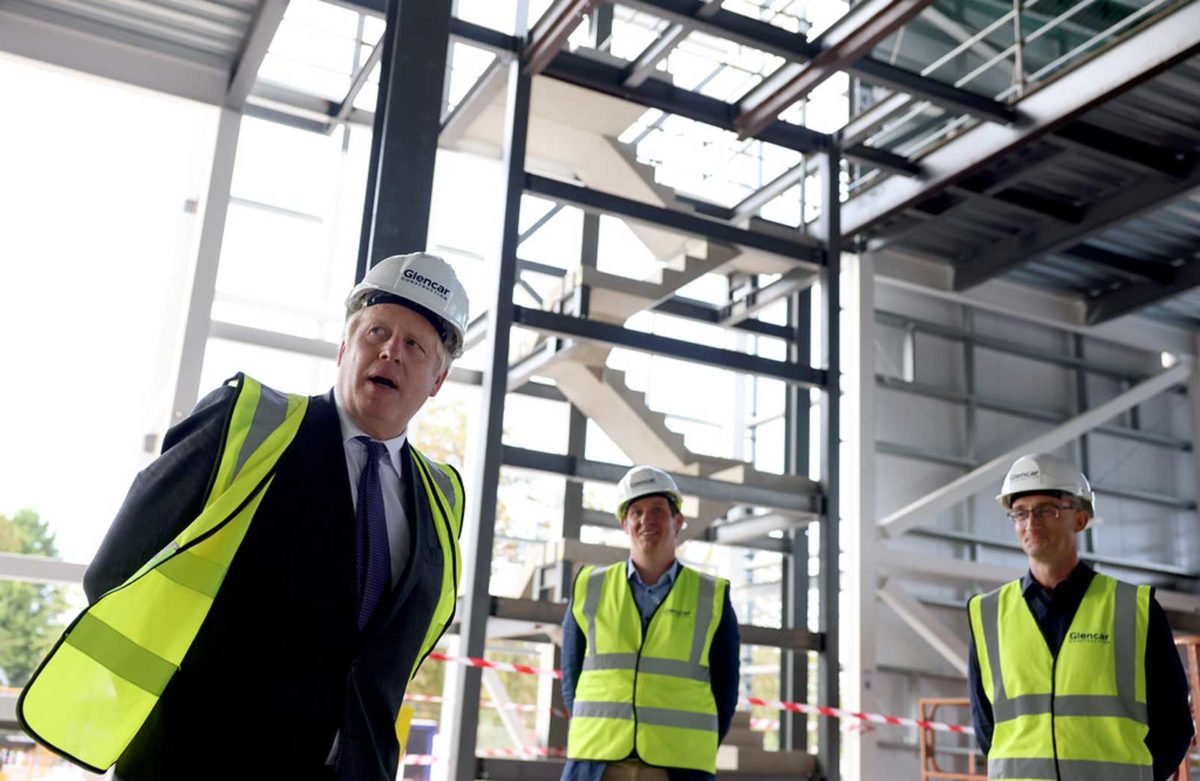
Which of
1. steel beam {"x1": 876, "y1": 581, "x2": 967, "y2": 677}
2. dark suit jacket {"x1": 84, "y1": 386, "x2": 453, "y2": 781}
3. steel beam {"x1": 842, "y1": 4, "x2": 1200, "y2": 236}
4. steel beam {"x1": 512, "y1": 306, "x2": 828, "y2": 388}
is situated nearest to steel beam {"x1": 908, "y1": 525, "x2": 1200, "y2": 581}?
steel beam {"x1": 876, "y1": 581, "x2": 967, "y2": 677}

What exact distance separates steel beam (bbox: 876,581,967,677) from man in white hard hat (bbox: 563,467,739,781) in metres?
8.72

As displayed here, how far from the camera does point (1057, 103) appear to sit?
9.43 meters

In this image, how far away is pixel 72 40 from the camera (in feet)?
27.2

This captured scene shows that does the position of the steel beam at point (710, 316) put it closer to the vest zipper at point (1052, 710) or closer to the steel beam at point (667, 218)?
the steel beam at point (667, 218)

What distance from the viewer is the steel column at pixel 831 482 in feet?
30.1

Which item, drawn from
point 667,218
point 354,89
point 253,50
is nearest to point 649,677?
point 667,218

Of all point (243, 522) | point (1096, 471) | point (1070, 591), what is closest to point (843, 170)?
point (1096, 471)

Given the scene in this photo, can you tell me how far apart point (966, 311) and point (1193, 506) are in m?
4.91

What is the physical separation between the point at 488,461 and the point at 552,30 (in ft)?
Answer: 11.0

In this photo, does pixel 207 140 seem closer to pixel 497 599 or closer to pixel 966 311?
pixel 497 599

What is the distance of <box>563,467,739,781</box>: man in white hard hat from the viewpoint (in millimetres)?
5402

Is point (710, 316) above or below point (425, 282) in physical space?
above

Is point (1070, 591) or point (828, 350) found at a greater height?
point (828, 350)

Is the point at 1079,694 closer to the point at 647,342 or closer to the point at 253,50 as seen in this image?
the point at 647,342
